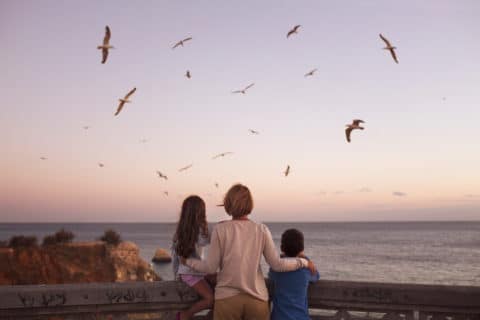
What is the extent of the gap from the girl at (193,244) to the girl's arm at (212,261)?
12 centimetres

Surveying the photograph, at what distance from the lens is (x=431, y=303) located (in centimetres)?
435

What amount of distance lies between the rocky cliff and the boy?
95.5 ft

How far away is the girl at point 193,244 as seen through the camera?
4488mm

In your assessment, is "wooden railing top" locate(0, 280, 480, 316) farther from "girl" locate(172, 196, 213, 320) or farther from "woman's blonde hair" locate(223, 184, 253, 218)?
"woman's blonde hair" locate(223, 184, 253, 218)

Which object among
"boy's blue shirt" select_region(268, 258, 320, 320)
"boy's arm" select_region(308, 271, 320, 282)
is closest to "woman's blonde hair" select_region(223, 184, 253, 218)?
"boy's blue shirt" select_region(268, 258, 320, 320)

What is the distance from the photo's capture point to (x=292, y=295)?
445 centimetres

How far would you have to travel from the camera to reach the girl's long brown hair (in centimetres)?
449

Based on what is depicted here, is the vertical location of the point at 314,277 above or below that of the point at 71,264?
above

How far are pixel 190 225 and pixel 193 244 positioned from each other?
18 centimetres

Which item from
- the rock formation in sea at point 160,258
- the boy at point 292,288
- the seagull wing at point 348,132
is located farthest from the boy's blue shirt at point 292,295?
the rock formation in sea at point 160,258

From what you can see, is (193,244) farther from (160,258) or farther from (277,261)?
(160,258)

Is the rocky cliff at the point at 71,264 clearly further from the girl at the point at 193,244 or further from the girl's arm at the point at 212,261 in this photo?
the girl's arm at the point at 212,261

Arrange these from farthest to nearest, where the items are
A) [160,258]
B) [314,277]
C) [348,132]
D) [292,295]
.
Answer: [160,258], [348,132], [314,277], [292,295]

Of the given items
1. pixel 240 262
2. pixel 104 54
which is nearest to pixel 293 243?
pixel 240 262
